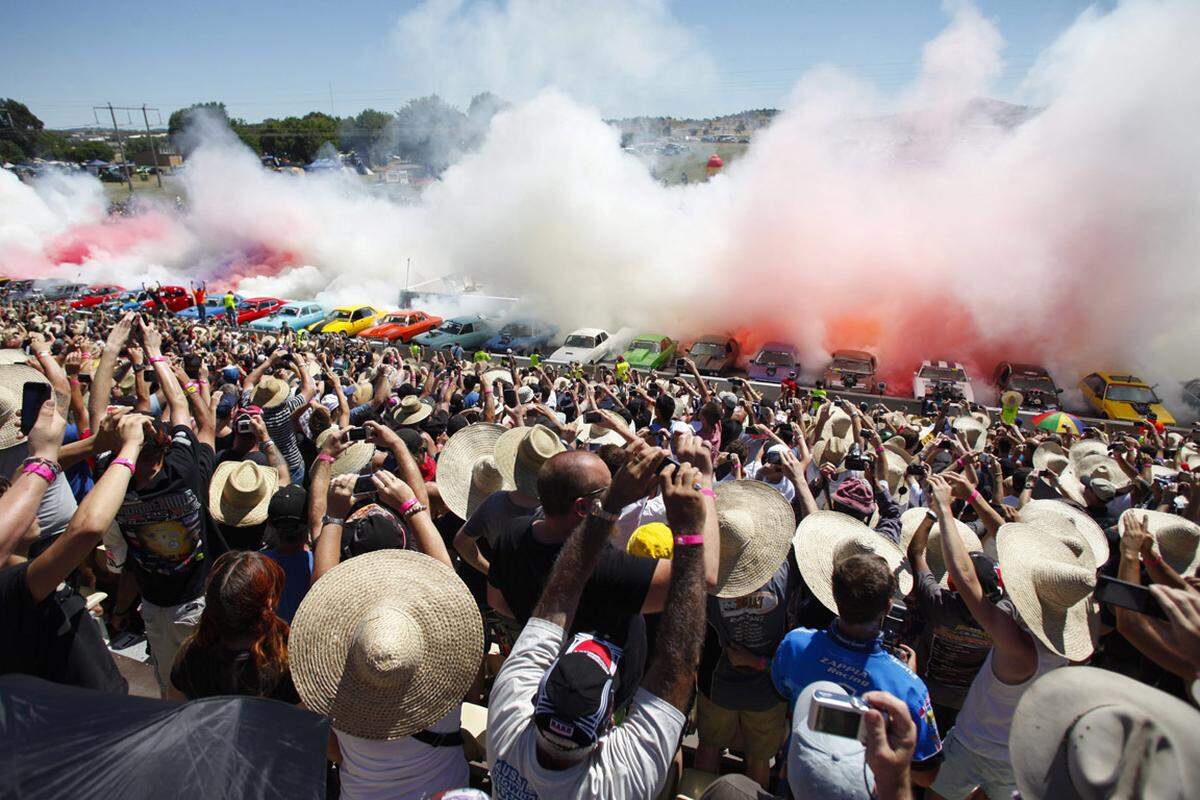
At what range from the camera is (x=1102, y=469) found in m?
5.94

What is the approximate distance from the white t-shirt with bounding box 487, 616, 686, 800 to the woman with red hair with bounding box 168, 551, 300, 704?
1054 millimetres

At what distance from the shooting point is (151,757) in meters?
1.33

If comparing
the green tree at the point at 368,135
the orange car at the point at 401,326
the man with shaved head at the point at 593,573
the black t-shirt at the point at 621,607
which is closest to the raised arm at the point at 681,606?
the man with shaved head at the point at 593,573

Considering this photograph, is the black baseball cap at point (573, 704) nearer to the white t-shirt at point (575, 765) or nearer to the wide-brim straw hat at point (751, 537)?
the white t-shirt at point (575, 765)

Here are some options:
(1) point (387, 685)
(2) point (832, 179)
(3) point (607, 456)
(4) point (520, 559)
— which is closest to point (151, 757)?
(1) point (387, 685)

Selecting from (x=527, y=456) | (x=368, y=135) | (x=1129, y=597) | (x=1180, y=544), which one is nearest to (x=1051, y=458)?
(x=1180, y=544)

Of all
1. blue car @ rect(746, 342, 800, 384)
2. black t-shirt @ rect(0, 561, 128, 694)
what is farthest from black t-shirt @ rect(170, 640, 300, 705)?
blue car @ rect(746, 342, 800, 384)

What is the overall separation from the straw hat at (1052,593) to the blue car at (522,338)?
802 inches

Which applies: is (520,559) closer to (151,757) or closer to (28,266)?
(151,757)

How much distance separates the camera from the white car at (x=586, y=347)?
67.4 feet

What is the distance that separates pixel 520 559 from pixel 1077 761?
1776 millimetres

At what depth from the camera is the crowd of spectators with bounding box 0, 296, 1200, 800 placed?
5.43ft

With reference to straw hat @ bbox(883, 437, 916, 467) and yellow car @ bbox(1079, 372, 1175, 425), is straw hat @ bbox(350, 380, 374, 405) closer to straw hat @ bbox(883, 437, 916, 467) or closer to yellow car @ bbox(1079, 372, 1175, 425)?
straw hat @ bbox(883, 437, 916, 467)

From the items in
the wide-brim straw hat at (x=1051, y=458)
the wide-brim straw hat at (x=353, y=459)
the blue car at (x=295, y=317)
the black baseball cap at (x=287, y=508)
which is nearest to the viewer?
the black baseball cap at (x=287, y=508)
